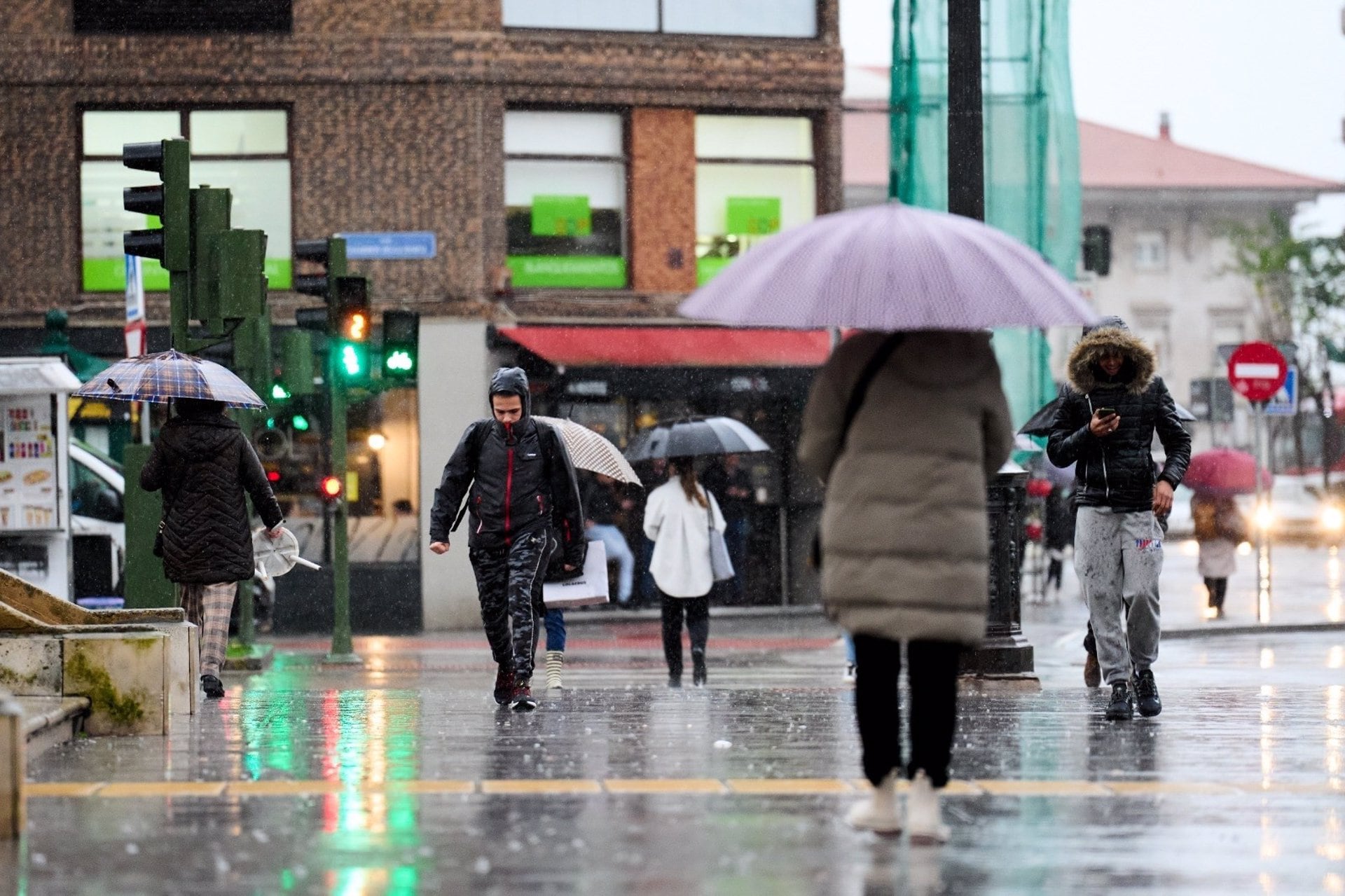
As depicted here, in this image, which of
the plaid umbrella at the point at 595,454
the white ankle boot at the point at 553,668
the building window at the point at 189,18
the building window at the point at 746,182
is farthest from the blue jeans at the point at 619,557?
the white ankle boot at the point at 553,668

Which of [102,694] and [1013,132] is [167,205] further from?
[1013,132]

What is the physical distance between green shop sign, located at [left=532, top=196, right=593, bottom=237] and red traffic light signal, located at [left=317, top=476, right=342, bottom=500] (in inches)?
289

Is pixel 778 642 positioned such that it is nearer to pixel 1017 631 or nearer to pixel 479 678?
pixel 479 678

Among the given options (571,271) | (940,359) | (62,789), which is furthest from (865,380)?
(571,271)

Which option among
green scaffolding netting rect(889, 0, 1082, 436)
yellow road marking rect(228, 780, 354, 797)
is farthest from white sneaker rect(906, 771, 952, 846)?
green scaffolding netting rect(889, 0, 1082, 436)

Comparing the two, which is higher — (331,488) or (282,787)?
(331,488)

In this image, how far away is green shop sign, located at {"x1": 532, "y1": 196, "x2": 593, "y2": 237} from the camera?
25562 mm

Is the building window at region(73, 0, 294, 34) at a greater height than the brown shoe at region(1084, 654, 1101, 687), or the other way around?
the building window at region(73, 0, 294, 34)

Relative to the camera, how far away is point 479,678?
16391 mm

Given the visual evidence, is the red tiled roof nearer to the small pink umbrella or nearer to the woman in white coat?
the small pink umbrella

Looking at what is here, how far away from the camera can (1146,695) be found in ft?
34.3

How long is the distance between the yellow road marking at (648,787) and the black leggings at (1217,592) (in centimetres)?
1674

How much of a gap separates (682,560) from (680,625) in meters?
0.45

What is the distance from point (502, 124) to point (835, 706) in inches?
598
